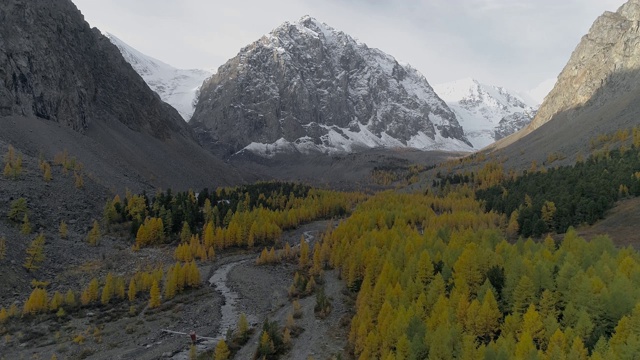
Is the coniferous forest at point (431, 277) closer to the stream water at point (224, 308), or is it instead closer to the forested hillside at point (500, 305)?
the forested hillside at point (500, 305)

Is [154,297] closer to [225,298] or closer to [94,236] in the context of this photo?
[225,298]

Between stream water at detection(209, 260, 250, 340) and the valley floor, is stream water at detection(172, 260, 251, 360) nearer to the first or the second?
stream water at detection(209, 260, 250, 340)

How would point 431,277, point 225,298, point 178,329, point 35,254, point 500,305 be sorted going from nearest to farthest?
1. point 500,305
2. point 178,329
3. point 431,277
4. point 225,298
5. point 35,254

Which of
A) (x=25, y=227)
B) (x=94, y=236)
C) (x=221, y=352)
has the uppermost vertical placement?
(x=25, y=227)

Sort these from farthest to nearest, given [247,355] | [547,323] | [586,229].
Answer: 1. [586,229]
2. [247,355]
3. [547,323]

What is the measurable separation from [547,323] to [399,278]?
69.6 feet

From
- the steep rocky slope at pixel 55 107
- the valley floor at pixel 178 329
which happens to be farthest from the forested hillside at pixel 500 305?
the steep rocky slope at pixel 55 107

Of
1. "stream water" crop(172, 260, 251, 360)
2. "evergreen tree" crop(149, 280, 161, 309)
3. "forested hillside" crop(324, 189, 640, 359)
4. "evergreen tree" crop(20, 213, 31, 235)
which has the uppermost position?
"evergreen tree" crop(20, 213, 31, 235)

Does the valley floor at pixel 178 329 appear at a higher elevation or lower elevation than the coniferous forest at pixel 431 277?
lower

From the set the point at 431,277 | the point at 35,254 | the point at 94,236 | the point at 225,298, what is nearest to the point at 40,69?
the point at 94,236

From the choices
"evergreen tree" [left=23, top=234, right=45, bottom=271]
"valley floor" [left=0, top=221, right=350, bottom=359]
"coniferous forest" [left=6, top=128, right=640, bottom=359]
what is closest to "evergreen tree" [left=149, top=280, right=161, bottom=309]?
"coniferous forest" [left=6, top=128, right=640, bottom=359]

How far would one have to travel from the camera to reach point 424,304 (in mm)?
55531

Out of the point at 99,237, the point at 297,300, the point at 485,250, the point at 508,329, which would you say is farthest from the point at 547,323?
the point at 99,237

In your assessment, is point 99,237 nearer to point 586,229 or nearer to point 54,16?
point 586,229
